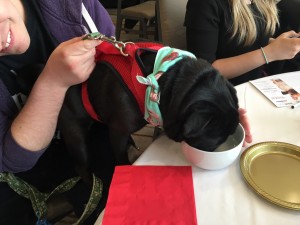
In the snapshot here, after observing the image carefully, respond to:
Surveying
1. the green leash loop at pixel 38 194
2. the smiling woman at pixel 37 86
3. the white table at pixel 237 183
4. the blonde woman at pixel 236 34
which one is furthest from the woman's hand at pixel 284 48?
the green leash loop at pixel 38 194

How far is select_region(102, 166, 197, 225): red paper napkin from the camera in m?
A: 0.52

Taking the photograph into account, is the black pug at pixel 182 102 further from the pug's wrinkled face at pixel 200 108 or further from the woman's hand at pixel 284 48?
the woman's hand at pixel 284 48

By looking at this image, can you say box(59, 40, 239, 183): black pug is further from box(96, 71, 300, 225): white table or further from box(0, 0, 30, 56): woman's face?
box(0, 0, 30, 56): woman's face

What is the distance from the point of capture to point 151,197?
56 centimetres

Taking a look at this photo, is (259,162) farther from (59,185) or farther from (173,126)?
(59,185)

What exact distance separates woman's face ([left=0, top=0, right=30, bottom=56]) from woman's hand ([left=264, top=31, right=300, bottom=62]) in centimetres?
88

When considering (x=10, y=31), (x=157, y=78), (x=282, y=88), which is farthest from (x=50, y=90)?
(x=282, y=88)

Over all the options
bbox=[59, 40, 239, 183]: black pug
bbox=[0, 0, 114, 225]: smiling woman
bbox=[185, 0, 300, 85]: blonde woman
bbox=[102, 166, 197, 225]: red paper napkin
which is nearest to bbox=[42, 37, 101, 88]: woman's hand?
bbox=[0, 0, 114, 225]: smiling woman

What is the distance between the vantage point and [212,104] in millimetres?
655

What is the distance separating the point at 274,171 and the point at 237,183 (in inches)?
3.3

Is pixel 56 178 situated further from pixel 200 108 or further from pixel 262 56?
pixel 262 56

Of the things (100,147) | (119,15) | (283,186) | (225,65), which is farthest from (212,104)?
(119,15)

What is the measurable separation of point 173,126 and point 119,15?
9.12 feet

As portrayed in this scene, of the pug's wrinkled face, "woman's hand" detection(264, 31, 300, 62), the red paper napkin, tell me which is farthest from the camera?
"woman's hand" detection(264, 31, 300, 62)
